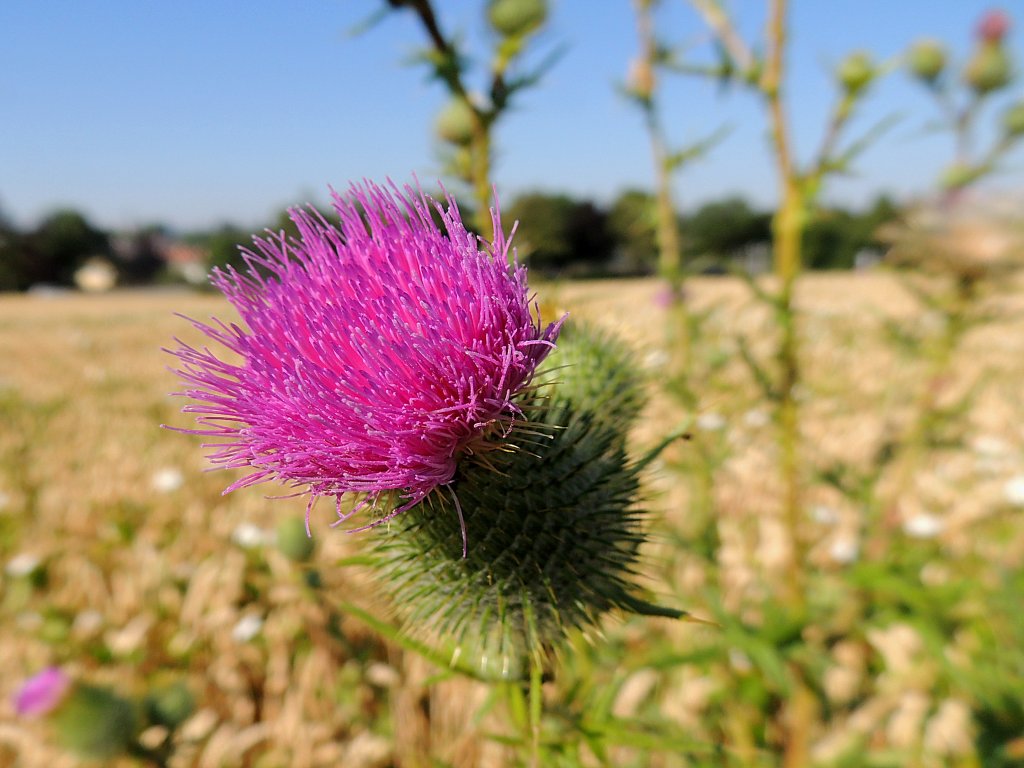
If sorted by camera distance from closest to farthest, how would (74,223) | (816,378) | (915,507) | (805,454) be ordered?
(915,507)
(805,454)
(816,378)
(74,223)

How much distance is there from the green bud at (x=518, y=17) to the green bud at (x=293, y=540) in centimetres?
194

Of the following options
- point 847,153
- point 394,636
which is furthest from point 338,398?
point 847,153

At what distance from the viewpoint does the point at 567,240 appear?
11.4m

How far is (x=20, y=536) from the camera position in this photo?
3.66m

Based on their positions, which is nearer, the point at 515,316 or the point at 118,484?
the point at 515,316

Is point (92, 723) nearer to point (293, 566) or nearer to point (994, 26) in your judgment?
point (293, 566)

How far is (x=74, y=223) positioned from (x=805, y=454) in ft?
200

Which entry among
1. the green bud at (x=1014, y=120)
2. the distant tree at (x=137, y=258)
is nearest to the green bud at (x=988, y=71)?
the green bud at (x=1014, y=120)

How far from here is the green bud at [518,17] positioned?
6.89 ft

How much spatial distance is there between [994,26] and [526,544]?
4983 mm

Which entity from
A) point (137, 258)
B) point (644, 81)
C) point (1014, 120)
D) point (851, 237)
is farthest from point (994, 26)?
point (137, 258)

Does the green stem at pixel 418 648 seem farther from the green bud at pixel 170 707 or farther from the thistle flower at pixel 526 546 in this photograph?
the green bud at pixel 170 707

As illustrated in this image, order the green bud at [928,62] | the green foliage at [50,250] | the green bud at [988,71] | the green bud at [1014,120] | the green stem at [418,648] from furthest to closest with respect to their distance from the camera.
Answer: the green foliage at [50,250], the green bud at [928,62], the green bud at [988,71], the green bud at [1014,120], the green stem at [418,648]

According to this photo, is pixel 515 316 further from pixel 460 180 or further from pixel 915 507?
pixel 915 507
